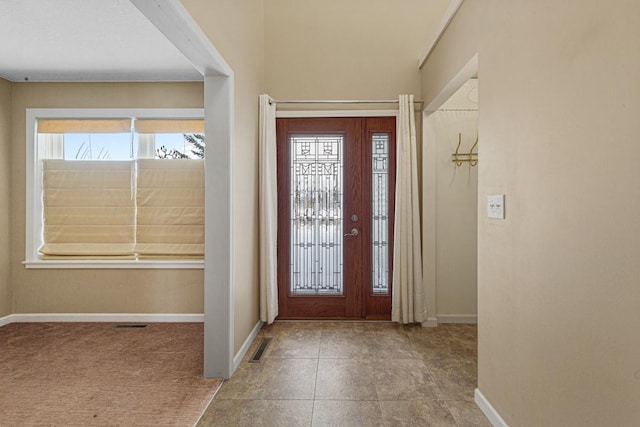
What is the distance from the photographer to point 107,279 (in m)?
3.96

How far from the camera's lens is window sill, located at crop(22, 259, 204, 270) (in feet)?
12.9

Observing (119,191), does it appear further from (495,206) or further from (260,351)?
(495,206)

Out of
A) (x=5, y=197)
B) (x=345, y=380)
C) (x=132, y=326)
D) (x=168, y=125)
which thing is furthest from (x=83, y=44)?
(x=345, y=380)

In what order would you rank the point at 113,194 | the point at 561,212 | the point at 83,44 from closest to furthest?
the point at 561,212 → the point at 83,44 → the point at 113,194

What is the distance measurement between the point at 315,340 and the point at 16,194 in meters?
3.61

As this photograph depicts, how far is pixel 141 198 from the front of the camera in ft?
12.9

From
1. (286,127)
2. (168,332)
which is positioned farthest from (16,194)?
(286,127)

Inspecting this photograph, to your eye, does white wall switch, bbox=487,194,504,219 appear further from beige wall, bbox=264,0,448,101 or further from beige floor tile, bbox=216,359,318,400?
beige wall, bbox=264,0,448,101

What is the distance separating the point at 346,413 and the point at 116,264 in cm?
305

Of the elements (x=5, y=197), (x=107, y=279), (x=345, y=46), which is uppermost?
(x=345, y=46)

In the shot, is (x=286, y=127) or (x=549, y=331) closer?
(x=549, y=331)

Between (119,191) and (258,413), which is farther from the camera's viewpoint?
(119,191)

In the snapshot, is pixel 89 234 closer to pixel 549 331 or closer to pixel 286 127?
pixel 286 127

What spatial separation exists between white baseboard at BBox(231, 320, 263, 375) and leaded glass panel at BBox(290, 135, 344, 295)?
60cm
